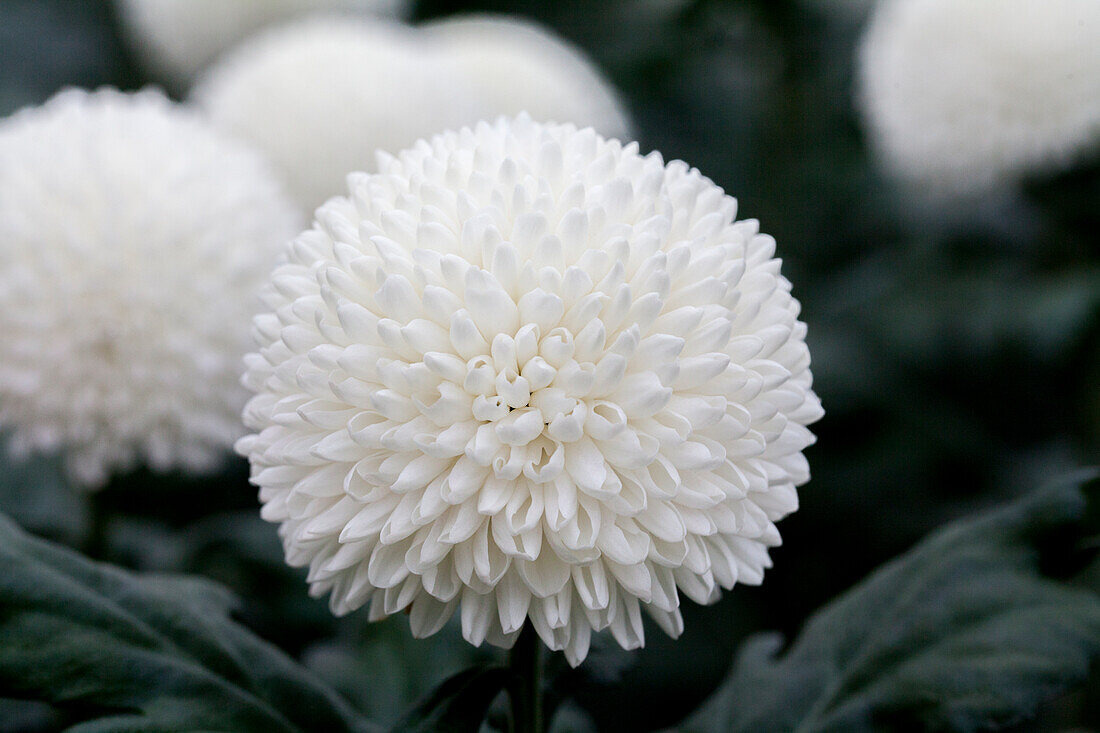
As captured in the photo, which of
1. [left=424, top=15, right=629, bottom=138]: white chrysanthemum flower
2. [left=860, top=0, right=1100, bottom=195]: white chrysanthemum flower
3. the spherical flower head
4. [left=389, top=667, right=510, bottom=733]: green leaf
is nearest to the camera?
the spherical flower head

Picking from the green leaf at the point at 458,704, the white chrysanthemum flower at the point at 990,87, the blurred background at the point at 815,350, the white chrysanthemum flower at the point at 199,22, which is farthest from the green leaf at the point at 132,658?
the white chrysanthemum flower at the point at 199,22

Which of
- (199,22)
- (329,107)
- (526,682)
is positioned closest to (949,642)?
(526,682)

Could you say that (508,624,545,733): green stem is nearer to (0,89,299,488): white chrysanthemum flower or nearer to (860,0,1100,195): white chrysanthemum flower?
(0,89,299,488): white chrysanthemum flower

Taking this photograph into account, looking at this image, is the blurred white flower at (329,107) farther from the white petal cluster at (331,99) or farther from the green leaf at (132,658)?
the green leaf at (132,658)

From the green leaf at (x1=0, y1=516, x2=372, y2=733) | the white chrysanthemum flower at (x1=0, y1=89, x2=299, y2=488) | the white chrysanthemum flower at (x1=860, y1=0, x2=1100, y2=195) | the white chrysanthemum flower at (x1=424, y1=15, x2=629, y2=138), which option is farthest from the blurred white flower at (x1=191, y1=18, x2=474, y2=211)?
the green leaf at (x1=0, y1=516, x2=372, y2=733)

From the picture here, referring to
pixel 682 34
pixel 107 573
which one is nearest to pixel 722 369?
pixel 107 573

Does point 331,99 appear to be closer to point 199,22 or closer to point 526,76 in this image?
point 526,76
